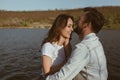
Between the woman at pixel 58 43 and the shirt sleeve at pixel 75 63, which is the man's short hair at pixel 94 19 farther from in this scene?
the woman at pixel 58 43

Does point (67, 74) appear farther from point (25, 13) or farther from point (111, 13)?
point (25, 13)

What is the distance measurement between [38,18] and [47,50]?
184ft

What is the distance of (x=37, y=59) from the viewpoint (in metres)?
15.5

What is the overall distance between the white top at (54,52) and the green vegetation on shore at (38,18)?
42.4 m

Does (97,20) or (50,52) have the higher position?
(97,20)

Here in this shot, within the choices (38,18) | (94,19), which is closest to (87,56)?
(94,19)

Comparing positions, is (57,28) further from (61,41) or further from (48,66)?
(48,66)

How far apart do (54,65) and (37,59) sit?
458 inches

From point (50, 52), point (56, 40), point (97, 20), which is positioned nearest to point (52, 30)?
point (56, 40)

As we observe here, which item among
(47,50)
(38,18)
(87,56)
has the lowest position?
(38,18)

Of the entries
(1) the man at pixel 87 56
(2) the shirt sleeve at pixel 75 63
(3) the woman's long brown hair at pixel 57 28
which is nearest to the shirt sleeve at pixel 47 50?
(3) the woman's long brown hair at pixel 57 28

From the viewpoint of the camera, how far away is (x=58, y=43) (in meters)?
4.11

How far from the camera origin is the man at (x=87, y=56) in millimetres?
3074

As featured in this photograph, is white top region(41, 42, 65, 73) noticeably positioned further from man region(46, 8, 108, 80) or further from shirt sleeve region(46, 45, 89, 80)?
shirt sleeve region(46, 45, 89, 80)
